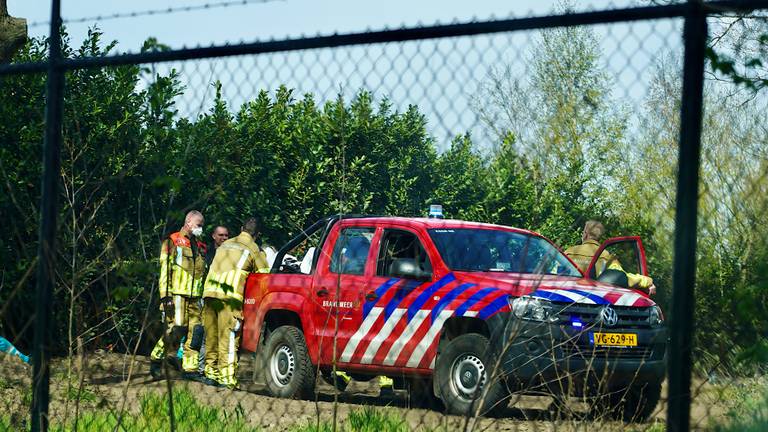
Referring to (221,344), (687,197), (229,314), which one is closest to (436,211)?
(229,314)

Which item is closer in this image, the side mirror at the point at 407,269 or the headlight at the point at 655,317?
the side mirror at the point at 407,269

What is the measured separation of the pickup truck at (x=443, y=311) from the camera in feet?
26.8

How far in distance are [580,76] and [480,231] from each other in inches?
163

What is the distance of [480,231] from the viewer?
9133mm

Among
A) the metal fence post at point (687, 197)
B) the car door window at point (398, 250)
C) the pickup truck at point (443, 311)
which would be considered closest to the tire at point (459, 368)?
the pickup truck at point (443, 311)

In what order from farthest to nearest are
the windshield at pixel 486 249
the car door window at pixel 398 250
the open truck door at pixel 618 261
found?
the car door window at pixel 398 250, the open truck door at pixel 618 261, the windshield at pixel 486 249

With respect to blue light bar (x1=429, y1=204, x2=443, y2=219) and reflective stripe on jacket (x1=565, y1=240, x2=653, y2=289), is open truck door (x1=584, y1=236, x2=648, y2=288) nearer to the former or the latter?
reflective stripe on jacket (x1=565, y1=240, x2=653, y2=289)

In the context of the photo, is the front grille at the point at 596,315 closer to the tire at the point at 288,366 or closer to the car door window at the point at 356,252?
the car door window at the point at 356,252

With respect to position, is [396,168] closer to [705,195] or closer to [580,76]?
[580,76]

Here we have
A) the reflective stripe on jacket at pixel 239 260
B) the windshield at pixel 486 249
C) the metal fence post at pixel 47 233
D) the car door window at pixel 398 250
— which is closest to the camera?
the metal fence post at pixel 47 233

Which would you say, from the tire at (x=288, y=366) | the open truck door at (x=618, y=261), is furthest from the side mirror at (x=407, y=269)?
the open truck door at (x=618, y=261)

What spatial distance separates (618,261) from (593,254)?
A: 2.10 ft

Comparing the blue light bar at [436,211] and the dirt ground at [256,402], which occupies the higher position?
the blue light bar at [436,211]

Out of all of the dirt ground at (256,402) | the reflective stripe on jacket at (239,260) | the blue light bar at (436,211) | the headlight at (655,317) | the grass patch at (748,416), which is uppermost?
the blue light bar at (436,211)
